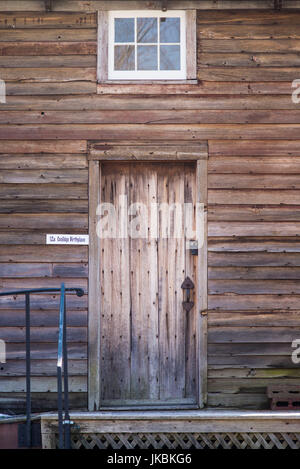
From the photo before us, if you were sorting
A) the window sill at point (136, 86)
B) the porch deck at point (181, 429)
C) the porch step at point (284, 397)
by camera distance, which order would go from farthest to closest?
the window sill at point (136, 86), the porch step at point (284, 397), the porch deck at point (181, 429)

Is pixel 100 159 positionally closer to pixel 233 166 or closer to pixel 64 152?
pixel 64 152

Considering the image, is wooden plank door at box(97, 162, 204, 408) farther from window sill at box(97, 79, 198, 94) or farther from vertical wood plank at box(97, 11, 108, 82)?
vertical wood plank at box(97, 11, 108, 82)

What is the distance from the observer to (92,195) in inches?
245

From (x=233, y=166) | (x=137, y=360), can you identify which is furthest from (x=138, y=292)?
(x=233, y=166)

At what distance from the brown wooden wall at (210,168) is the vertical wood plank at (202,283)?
0.07 meters

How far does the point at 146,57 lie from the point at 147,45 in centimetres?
13

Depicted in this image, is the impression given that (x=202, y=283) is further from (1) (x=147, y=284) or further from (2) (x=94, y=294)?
(2) (x=94, y=294)

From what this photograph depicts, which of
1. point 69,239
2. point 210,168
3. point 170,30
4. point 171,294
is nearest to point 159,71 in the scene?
point 170,30

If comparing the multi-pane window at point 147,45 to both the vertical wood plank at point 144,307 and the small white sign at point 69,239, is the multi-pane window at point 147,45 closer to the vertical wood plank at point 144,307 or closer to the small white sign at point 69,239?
the vertical wood plank at point 144,307

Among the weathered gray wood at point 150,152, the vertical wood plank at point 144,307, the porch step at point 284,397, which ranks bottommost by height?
the porch step at point 284,397

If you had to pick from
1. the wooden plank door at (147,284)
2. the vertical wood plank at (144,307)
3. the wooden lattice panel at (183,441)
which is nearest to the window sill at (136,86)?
the wooden plank door at (147,284)

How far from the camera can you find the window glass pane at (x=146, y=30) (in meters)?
6.41

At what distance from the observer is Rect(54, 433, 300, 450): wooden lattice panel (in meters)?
5.33

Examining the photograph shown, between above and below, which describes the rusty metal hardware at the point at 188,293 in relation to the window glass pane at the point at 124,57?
below
